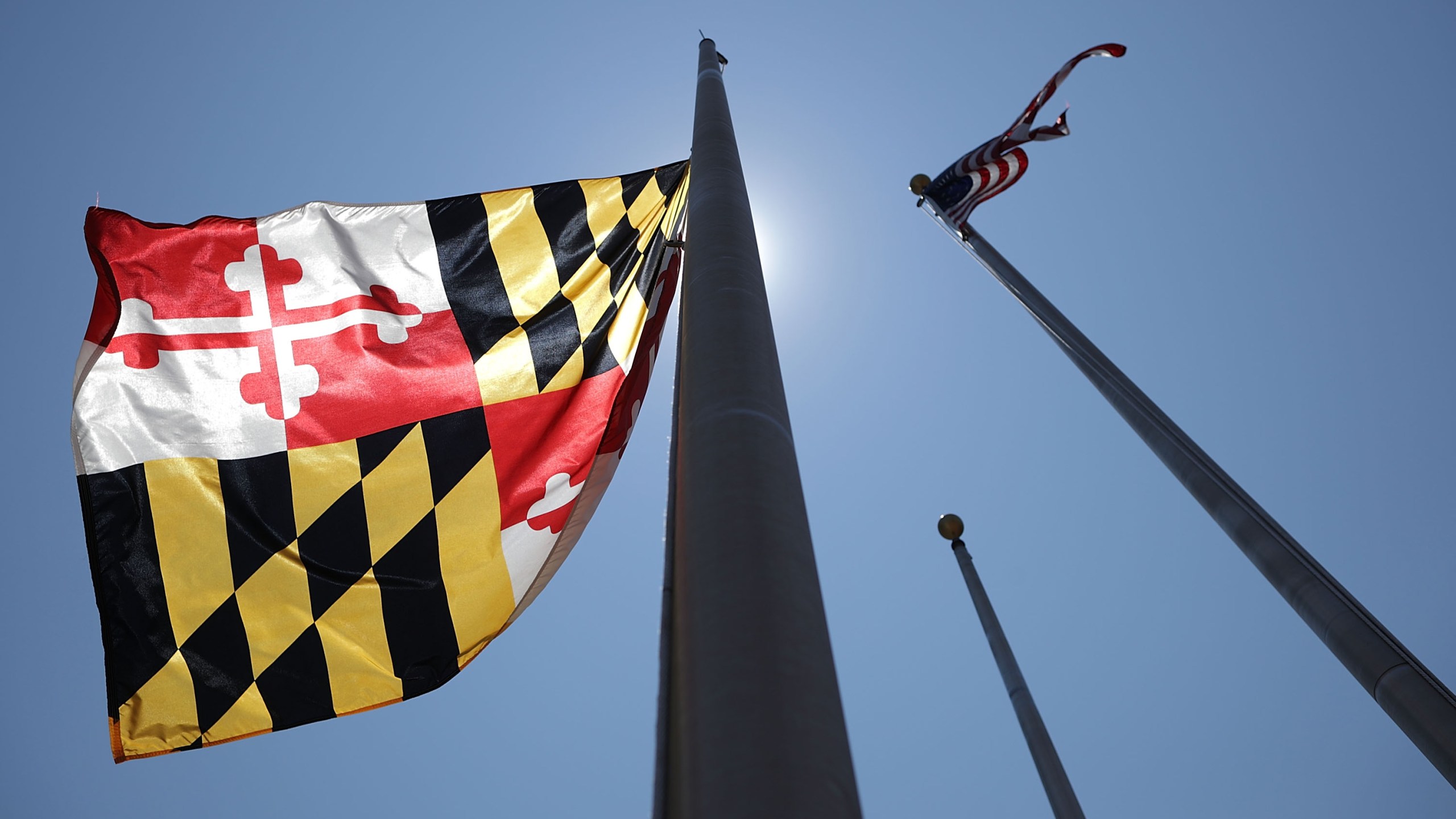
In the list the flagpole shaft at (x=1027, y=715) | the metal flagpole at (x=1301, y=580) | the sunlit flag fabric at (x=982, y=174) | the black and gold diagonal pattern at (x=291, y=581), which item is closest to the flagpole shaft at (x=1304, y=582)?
the metal flagpole at (x=1301, y=580)

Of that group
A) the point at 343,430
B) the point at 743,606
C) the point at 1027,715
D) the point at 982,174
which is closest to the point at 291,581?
the point at 343,430

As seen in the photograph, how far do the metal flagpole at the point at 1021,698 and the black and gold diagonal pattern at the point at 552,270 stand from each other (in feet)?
24.0

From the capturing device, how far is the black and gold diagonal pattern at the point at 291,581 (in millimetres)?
7043

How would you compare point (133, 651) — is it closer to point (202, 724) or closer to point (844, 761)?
point (202, 724)

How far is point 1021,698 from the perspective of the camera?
1180cm

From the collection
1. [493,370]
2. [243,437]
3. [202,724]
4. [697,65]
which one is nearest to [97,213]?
[243,437]

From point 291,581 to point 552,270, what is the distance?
3.41 meters

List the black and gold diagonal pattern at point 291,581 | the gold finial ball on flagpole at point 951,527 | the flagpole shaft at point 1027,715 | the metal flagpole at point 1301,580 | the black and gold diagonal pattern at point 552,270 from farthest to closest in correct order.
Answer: the gold finial ball on flagpole at point 951,527 < the flagpole shaft at point 1027,715 < the black and gold diagonal pattern at point 552,270 < the black and gold diagonal pattern at point 291,581 < the metal flagpole at point 1301,580

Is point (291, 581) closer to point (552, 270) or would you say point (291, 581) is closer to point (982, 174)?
point (552, 270)

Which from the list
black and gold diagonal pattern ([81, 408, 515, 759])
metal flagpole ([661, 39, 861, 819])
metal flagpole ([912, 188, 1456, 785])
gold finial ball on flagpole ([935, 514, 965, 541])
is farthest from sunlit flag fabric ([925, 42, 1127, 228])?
metal flagpole ([661, 39, 861, 819])

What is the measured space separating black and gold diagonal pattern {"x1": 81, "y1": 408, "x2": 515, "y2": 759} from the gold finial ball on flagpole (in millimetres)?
8912

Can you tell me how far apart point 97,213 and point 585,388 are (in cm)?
463

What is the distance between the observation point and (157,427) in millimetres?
7594

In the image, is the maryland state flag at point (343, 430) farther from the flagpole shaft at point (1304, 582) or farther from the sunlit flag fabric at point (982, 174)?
the sunlit flag fabric at point (982, 174)
